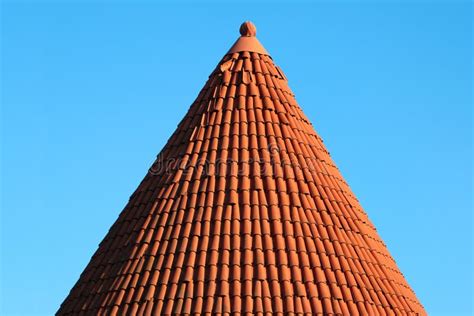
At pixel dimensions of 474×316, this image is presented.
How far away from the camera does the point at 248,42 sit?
16297 mm

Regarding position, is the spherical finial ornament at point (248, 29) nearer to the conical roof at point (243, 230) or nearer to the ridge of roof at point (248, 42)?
the ridge of roof at point (248, 42)

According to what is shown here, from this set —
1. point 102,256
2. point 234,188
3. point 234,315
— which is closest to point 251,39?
point 234,188

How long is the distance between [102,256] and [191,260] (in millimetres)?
1739

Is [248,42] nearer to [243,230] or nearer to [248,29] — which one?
[248,29]

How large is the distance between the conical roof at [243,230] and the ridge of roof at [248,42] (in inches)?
15.8

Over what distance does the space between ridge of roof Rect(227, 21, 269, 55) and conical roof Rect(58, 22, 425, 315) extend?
401mm

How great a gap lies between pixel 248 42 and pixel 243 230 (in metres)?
3.76

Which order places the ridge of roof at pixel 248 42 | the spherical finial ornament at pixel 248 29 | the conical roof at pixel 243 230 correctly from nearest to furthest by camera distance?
the conical roof at pixel 243 230 → the ridge of roof at pixel 248 42 → the spherical finial ornament at pixel 248 29

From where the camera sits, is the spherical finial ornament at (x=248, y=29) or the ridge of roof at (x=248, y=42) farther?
the spherical finial ornament at (x=248, y=29)

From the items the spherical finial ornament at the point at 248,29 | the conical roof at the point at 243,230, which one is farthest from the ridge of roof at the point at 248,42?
the conical roof at the point at 243,230

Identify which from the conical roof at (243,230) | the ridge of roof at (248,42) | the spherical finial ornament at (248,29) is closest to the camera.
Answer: the conical roof at (243,230)

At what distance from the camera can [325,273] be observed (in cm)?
1343

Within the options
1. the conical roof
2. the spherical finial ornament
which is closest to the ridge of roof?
the spherical finial ornament

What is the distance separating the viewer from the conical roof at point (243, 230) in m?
13.1
